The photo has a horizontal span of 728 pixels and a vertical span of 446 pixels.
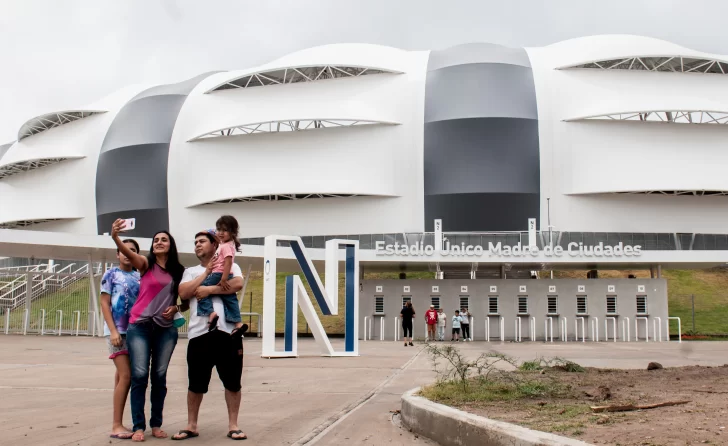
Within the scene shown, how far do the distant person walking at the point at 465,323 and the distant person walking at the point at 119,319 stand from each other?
22422 mm

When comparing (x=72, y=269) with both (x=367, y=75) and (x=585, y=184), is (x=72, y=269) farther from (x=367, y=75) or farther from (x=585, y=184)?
(x=585, y=184)

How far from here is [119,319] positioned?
6.50 metres

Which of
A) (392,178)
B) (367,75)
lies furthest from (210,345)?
(367,75)

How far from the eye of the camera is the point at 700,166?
36.4 m

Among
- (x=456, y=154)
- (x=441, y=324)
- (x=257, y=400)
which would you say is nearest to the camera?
(x=257, y=400)

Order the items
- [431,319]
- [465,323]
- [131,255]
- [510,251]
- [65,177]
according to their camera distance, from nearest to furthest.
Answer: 1. [131,255]
2. [431,319]
3. [465,323]
4. [510,251]
5. [65,177]

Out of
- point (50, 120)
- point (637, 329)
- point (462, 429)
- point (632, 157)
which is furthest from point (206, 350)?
point (50, 120)

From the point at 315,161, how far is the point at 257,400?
29.5 m

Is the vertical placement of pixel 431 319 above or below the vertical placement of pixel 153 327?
below

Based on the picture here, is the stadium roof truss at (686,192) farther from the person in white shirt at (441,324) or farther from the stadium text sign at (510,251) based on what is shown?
the person in white shirt at (441,324)

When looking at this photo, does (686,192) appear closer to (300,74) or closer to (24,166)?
(300,74)

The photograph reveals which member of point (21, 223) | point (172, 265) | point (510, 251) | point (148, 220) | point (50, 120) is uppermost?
point (50, 120)

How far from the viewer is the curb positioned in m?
4.85

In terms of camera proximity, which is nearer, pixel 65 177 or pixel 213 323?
pixel 213 323
